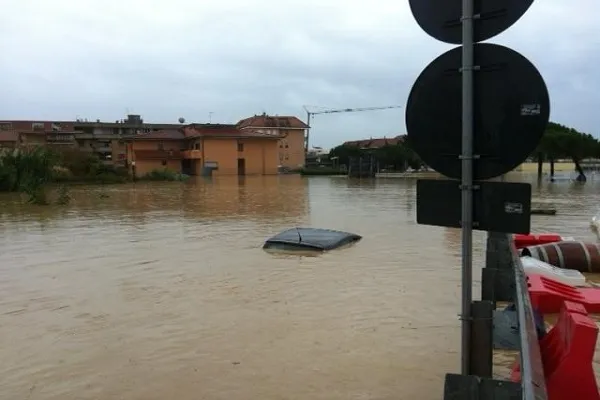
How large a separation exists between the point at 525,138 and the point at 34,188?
26.2 meters

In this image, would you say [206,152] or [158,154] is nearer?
[206,152]

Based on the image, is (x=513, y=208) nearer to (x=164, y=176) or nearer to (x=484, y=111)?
(x=484, y=111)

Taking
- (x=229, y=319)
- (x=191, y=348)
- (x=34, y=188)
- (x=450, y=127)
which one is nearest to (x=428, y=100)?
(x=450, y=127)

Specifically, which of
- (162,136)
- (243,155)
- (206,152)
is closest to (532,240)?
(206,152)

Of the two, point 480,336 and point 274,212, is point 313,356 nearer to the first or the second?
point 480,336

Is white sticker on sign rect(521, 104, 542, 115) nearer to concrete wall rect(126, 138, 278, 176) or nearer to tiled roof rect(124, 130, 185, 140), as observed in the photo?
concrete wall rect(126, 138, 278, 176)

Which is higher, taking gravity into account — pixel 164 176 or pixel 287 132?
pixel 287 132

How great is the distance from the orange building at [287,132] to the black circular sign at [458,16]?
8133 centimetres

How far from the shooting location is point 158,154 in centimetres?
6569

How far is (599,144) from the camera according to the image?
5338 centimetres

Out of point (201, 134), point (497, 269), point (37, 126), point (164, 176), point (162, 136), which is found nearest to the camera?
point (497, 269)

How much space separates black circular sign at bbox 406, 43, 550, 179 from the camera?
9.08ft

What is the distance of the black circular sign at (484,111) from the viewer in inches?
109

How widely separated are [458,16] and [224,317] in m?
5.06
